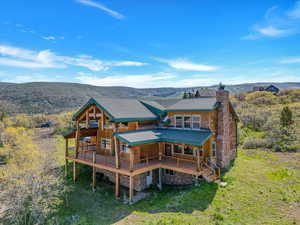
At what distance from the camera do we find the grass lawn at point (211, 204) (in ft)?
32.0

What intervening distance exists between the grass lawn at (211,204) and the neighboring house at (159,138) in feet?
4.62

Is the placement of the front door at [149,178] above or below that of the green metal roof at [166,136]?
below

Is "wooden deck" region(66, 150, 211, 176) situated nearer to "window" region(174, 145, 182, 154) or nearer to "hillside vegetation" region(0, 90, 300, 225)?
"window" region(174, 145, 182, 154)

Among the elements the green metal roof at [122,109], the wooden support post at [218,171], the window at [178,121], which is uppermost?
the green metal roof at [122,109]

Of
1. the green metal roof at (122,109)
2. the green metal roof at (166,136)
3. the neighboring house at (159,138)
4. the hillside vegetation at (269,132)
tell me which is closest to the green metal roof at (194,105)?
the neighboring house at (159,138)

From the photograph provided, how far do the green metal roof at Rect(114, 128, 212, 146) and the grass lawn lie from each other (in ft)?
10.8

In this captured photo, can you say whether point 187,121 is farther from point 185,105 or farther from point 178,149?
point 178,149

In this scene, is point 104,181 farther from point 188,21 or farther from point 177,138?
point 188,21

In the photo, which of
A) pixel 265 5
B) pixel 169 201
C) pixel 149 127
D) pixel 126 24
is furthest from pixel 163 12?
pixel 169 201

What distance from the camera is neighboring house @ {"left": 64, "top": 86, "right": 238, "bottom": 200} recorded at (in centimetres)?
1408

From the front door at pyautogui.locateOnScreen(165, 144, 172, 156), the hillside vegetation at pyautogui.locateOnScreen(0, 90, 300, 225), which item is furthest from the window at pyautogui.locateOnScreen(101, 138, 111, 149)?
the front door at pyautogui.locateOnScreen(165, 144, 172, 156)

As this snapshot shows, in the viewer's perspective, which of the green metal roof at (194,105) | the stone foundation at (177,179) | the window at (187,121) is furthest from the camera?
the window at (187,121)

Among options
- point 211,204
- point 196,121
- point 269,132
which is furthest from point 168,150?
point 269,132

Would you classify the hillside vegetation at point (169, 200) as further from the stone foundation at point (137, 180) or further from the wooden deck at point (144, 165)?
the wooden deck at point (144, 165)
